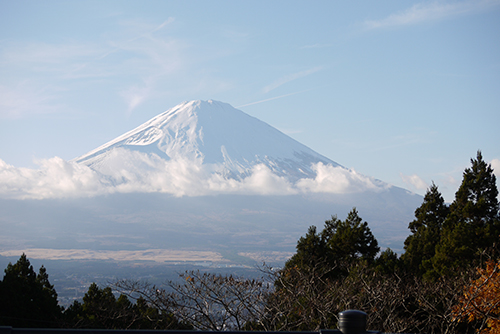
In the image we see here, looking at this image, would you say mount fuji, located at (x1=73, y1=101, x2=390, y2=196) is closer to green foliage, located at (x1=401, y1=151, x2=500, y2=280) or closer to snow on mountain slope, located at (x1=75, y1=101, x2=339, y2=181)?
snow on mountain slope, located at (x1=75, y1=101, x2=339, y2=181)

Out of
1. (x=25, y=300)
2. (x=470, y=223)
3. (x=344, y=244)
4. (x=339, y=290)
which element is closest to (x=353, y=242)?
(x=344, y=244)

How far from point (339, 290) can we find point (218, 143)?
121m

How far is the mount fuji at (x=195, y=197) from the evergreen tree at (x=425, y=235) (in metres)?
63.6

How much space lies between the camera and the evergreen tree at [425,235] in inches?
825

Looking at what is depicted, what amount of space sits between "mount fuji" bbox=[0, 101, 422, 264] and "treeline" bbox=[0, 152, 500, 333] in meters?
66.3

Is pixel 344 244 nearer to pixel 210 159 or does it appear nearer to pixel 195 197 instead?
pixel 210 159

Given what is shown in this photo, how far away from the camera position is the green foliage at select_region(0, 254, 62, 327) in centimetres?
1467

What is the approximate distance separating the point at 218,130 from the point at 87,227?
4589cm

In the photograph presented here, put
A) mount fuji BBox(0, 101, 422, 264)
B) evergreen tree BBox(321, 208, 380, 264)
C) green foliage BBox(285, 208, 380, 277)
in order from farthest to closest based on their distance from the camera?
1. mount fuji BBox(0, 101, 422, 264)
2. evergreen tree BBox(321, 208, 380, 264)
3. green foliage BBox(285, 208, 380, 277)

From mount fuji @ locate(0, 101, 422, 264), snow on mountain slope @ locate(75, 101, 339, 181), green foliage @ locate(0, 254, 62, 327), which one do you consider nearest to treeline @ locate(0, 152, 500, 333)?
green foliage @ locate(0, 254, 62, 327)

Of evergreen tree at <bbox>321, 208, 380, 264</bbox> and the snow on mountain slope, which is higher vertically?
the snow on mountain slope

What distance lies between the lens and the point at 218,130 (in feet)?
443

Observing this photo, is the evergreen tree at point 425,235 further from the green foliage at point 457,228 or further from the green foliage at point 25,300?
the green foliage at point 25,300

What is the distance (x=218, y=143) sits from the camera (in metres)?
132
